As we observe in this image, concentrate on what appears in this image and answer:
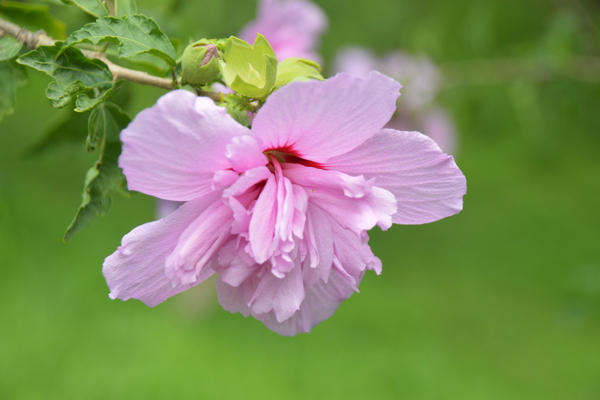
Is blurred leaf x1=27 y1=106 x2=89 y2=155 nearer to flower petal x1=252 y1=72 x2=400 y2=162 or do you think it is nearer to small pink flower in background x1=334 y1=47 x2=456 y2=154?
flower petal x1=252 y1=72 x2=400 y2=162

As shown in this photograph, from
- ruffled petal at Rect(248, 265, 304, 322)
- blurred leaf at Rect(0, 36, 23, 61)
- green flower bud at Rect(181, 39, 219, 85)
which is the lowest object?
ruffled petal at Rect(248, 265, 304, 322)

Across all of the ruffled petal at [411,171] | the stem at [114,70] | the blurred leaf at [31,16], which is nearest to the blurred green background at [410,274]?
the blurred leaf at [31,16]

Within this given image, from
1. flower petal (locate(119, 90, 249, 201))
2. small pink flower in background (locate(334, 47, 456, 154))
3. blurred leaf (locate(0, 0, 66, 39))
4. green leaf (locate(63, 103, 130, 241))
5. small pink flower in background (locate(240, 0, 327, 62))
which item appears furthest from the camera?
small pink flower in background (locate(334, 47, 456, 154))

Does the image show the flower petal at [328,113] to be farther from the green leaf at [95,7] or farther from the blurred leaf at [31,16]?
the blurred leaf at [31,16]

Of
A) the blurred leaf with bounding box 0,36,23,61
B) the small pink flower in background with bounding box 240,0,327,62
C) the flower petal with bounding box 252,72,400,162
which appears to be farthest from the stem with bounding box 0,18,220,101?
the small pink flower in background with bounding box 240,0,327,62

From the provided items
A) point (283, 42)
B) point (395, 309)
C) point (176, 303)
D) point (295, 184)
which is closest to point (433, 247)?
point (395, 309)

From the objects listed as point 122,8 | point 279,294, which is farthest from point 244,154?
point 122,8

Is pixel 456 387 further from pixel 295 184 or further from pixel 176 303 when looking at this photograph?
pixel 295 184
